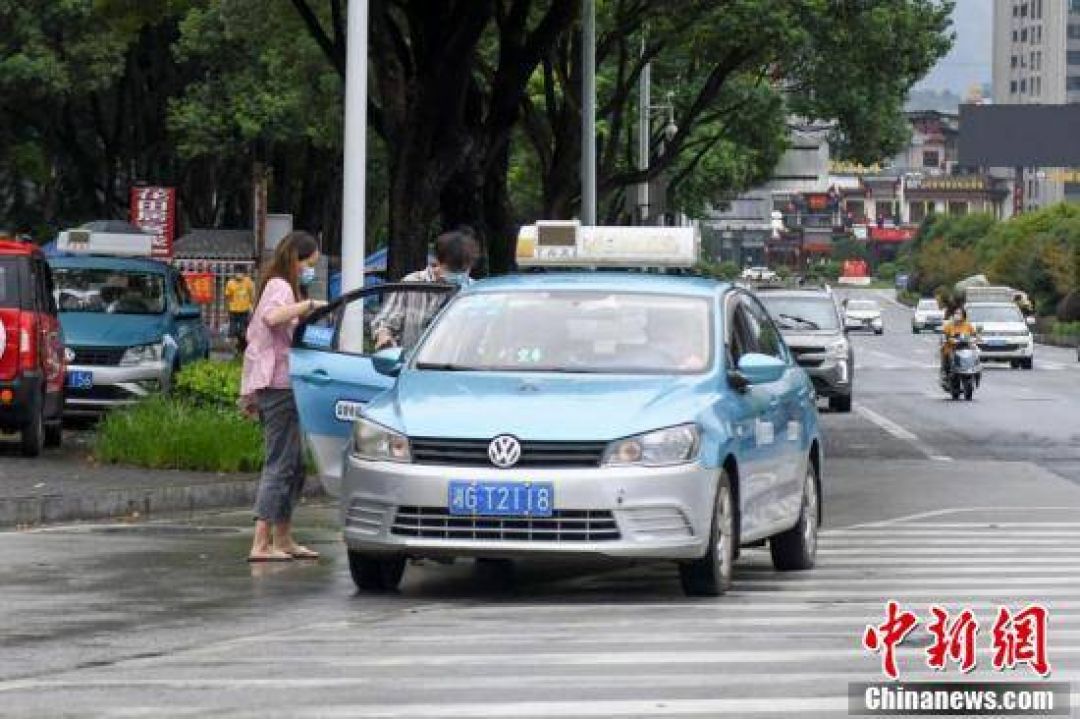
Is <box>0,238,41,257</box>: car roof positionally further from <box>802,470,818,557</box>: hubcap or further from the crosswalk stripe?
the crosswalk stripe

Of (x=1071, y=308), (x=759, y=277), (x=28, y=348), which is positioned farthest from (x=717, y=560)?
(x=759, y=277)

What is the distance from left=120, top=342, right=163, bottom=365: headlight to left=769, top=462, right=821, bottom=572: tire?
13.3m

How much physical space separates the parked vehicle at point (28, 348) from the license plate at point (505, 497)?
10.1 m

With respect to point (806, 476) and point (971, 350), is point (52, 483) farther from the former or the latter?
point (971, 350)

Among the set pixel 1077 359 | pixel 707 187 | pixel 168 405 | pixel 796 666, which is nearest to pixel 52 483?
pixel 168 405

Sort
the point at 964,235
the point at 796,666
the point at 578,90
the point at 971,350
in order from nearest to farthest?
the point at 796,666
the point at 971,350
the point at 578,90
the point at 964,235

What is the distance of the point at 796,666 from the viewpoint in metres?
10.2

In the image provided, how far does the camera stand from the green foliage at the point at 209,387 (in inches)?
887

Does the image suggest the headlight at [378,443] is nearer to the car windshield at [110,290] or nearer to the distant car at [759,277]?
the car windshield at [110,290]

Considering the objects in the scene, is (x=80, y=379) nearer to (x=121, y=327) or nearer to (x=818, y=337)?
(x=121, y=327)

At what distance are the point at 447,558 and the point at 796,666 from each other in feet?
10.8

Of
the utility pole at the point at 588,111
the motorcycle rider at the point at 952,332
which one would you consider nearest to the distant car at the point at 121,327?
the utility pole at the point at 588,111

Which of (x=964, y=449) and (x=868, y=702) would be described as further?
(x=964, y=449)

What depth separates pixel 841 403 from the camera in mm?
39750
